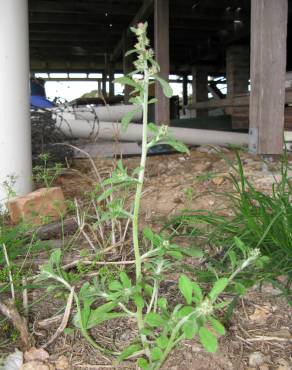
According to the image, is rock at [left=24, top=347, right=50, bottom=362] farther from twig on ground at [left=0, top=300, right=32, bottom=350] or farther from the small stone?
the small stone

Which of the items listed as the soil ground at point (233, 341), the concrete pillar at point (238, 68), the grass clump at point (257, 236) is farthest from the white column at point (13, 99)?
the concrete pillar at point (238, 68)

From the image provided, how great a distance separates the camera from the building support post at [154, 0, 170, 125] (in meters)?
3.89

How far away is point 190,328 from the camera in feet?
2.43

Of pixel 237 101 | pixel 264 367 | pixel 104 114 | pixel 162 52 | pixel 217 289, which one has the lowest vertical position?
pixel 264 367

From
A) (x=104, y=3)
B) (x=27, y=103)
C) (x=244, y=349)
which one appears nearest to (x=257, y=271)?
(x=244, y=349)

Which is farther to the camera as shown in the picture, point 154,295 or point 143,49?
point 154,295

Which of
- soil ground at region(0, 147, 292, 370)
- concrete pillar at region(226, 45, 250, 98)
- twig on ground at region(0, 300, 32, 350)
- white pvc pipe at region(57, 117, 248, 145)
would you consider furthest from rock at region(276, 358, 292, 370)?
concrete pillar at region(226, 45, 250, 98)

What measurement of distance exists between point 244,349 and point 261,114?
1.82 metres

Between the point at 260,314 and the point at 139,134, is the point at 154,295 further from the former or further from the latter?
the point at 139,134

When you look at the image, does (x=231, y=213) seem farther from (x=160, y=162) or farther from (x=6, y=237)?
(x=160, y=162)

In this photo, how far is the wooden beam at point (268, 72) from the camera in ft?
8.60

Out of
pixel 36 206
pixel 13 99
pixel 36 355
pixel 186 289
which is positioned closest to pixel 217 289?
pixel 186 289

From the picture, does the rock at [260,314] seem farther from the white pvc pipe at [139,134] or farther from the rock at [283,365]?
the white pvc pipe at [139,134]

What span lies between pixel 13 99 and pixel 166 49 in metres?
2.13
